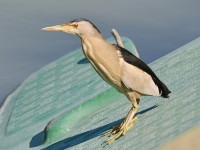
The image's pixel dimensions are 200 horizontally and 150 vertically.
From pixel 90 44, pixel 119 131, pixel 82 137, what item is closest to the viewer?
pixel 90 44

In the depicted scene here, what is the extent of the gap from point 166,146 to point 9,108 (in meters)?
10.7

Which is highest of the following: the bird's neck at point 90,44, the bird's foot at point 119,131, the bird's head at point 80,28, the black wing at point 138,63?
the bird's head at point 80,28

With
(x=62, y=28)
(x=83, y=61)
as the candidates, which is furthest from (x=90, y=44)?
(x=83, y=61)

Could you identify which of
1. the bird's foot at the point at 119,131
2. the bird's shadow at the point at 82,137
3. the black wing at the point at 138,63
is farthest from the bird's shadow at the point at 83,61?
the bird's foot at the point at 119,131

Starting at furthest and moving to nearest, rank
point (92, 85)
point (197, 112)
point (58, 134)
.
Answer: point (92, 85)
point (58, 134)
point (197, 112)

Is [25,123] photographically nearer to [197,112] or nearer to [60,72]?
[60,72]

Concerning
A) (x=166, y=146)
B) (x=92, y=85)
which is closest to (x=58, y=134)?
(x=92, y=85)

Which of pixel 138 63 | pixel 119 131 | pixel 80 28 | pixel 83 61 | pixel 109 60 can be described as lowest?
pixel 83 61

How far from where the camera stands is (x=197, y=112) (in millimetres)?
5453

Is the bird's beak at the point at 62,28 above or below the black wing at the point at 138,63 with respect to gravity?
above

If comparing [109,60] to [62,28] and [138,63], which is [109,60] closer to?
[138,63]

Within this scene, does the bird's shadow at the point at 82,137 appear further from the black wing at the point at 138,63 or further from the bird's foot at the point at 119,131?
the bird's foot at the point at 119,131

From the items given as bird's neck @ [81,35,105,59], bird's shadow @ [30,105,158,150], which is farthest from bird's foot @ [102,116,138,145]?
bird's neck @ [81,35,105,59]

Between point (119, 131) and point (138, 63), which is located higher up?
point (138, 63)
